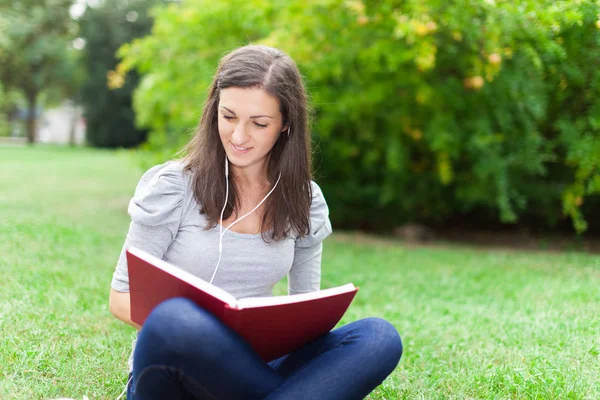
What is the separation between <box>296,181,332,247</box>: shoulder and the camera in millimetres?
2211

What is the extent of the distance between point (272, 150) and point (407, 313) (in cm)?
196

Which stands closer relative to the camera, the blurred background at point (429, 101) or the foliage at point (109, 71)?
the blurred background at point (429, 101)

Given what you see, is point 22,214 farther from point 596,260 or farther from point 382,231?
point 596,260

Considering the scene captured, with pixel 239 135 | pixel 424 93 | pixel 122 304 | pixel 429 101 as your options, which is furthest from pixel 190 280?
pixel 429 101

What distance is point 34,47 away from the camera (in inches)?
770

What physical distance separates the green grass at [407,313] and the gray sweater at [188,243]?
0.69 metres

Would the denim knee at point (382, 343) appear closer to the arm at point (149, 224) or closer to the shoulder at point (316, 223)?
the shoulder at point (316, 223)

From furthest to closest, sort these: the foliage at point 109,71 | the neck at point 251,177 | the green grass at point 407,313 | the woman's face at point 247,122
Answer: the foliage at point 109,71 → the green grass at point 407,313 → the neck at point 251,177 → the woman's face at point 247,122

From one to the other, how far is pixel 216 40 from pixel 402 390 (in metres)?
5.09

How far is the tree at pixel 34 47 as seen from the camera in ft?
47.8

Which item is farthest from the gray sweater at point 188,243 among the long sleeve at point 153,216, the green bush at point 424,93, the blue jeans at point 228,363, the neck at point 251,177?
the green bush at point 424,93

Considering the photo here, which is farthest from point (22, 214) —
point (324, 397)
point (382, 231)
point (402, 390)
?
point (324, 397)

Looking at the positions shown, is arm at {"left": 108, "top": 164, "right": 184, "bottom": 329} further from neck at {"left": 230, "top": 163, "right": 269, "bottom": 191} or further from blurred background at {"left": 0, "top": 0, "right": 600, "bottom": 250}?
blurred background at {"left": 0, "top": 0, "right": 600, "bottom": 250}

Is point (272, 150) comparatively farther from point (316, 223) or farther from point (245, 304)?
point (245, 304)
